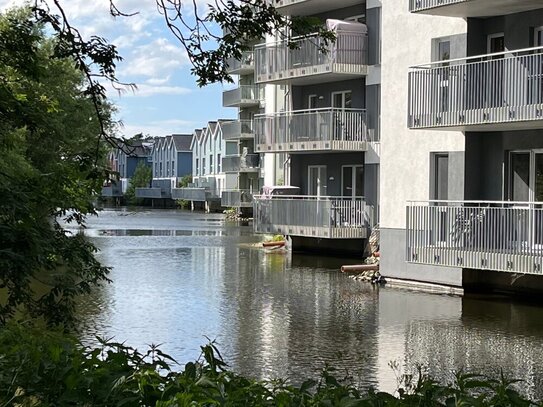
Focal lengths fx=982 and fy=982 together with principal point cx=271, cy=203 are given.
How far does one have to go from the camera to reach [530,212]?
20.6 metres

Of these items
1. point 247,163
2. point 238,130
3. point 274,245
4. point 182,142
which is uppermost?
point 182,142

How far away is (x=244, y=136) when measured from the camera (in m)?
70.6

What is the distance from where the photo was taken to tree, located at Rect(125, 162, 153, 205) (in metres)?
122

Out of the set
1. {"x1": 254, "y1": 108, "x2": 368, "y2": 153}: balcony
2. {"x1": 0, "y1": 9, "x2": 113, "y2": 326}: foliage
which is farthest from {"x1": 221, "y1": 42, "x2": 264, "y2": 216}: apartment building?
{"x1": 0, "y1": 9, "x2": 113, "y2": 326}: foliage

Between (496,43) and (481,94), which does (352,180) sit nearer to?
(496,43)

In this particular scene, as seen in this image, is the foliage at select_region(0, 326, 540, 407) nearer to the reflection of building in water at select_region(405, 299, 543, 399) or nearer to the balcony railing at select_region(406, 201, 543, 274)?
the reflection of building in water at select_region(405, 299, 543, 399)

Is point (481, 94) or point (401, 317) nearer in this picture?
point (401, 317)

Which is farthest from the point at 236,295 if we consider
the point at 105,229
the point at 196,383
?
the point at 105,229

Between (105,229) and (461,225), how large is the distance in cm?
3801

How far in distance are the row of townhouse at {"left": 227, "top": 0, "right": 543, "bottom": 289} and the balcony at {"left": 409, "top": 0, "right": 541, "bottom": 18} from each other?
47 mm

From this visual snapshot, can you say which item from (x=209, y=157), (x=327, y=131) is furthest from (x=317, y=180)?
(x=209, y=157)

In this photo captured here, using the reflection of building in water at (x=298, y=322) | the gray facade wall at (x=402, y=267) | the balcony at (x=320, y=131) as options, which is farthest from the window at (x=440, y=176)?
the balcony at (x=320, y=131)

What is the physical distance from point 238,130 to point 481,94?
4980cm

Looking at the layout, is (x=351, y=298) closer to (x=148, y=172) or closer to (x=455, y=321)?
(x=455, y=321)
